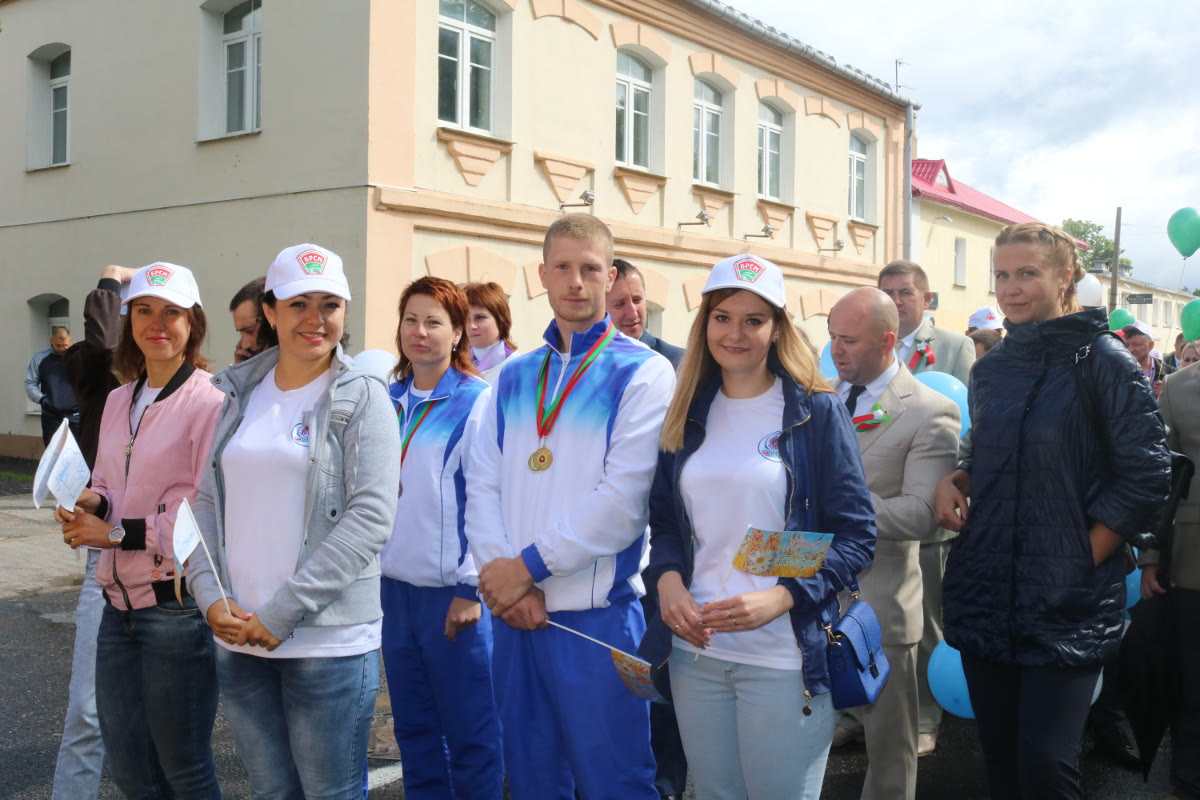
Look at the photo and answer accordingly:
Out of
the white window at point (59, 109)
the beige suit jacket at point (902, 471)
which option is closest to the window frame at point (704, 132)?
the white window at point (59, 109)

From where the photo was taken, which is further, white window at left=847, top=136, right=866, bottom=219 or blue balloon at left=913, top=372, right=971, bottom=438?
white window at left=847, top=136, right=866, bottom=219

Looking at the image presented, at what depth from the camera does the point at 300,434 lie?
115 inches

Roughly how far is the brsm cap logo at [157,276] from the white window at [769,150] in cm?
1445

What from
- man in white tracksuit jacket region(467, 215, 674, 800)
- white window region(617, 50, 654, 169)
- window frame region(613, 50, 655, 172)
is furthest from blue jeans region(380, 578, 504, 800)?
white window region(617, 50, 654, 169)

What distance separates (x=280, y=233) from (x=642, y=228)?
490cm

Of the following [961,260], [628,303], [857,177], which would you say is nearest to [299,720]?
[628,303]

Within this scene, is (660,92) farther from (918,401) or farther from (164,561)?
(164,561)

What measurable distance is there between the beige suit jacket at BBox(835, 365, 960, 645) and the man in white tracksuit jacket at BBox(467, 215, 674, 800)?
983 mm

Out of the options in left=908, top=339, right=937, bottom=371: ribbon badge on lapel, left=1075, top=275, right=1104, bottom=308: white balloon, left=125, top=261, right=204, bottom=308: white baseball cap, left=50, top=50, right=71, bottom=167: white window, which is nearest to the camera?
left=125, top=261, right=204, bottom=308: white baseball cap

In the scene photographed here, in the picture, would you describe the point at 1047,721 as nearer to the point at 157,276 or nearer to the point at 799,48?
the point at 157,276

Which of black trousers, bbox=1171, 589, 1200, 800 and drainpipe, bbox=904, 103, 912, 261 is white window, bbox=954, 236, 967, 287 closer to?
drainpipe, bbox=904, 103, 912, 261

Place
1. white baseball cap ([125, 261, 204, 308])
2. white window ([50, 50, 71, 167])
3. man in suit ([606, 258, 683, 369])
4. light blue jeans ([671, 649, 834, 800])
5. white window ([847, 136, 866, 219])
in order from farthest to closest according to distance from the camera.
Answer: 1. white window ([847, 136, 866, 219])
2. white window ([50, 50, 71, 167])
3. man in suit ([606, 258, 683, 369])
4. white baseball cap ([125, 261, 204, 308])
5. light blue jeans ([671, 649, 834, 800])

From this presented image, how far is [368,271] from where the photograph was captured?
36.4 feet

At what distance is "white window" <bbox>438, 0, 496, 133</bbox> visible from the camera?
12.1 meters
